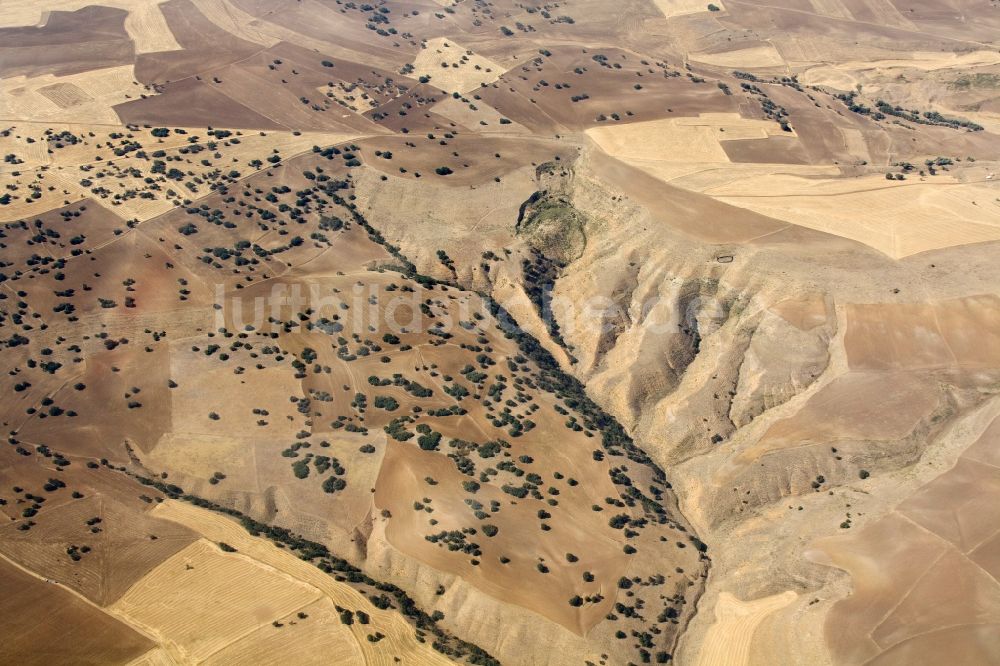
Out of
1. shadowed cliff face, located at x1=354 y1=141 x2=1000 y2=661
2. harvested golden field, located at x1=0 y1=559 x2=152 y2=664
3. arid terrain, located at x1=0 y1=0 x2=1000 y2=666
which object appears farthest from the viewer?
shadowed cliff face, located at x1=354 y1=141 x2=1000 y2=661

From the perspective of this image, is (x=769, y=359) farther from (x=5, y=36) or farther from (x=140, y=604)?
(x=5, y=36)

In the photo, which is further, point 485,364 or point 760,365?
point 485,364

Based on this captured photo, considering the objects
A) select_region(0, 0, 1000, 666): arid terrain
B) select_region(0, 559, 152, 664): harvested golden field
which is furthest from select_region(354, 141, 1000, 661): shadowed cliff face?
select_region(0, 559, 152, 664): harvested golden field

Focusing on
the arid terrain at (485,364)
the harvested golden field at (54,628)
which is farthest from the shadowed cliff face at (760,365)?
the harvested golden field at (54,628)

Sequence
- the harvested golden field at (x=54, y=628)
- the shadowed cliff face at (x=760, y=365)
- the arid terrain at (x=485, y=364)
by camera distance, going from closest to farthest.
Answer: the harvested golden field at (x=54, y=628), the arid terrain at (x=485, y=364), the shadowed cliff face at (x=760, y=365)

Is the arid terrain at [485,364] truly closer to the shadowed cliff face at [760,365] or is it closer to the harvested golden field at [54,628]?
the harvested golden field at [54,628]

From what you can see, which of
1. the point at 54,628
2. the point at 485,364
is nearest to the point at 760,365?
the point at 485,364

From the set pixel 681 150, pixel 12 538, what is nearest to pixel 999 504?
pixel 681 150

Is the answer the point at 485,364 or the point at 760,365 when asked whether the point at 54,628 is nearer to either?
the point at 485,364

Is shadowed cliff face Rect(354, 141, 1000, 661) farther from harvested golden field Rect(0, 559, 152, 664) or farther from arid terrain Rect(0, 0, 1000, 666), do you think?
harvested golden field Rect(0, 559, 152, 664)
